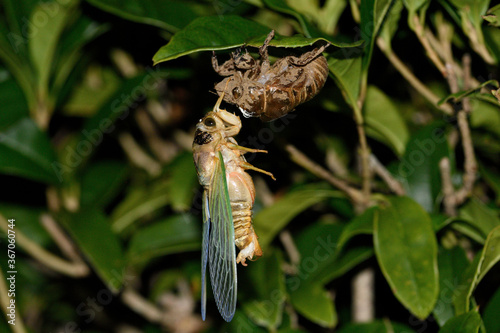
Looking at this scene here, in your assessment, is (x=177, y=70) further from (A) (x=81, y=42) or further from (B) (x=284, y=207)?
(B) (x=284, y=207)

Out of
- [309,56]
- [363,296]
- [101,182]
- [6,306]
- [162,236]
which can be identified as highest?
[309,56]

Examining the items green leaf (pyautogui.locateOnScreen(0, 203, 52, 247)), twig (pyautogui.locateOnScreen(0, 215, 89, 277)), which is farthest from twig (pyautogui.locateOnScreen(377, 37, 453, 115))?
green leaf (pyautogui.locateOnScreen(0, 203, 52, 247))

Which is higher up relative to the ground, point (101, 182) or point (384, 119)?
point (384, 119)

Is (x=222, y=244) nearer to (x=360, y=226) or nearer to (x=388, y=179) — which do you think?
(x=360, y=226)

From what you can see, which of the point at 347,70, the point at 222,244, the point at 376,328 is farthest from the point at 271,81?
the point at 376,328

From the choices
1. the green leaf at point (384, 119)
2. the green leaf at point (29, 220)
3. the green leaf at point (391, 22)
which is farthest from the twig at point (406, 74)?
the green leaf at point (29, 220)

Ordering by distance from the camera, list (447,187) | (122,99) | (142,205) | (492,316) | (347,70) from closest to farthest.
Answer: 1. (347,70)
2. (492,316)
3. (447,187)
4. (122,99)
5. (142,205)

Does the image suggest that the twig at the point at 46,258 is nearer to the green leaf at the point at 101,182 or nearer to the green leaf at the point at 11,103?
the green leaf at the point at 101,182
